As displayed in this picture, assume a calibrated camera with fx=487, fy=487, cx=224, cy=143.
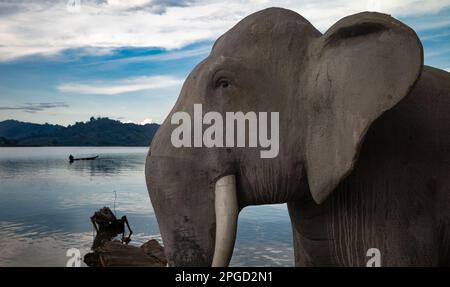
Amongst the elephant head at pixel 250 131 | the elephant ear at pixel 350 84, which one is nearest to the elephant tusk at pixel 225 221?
the elephant head at pixel 250 131

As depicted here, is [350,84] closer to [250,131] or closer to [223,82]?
[250,131]

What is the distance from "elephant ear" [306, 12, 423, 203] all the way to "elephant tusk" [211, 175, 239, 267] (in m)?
0.39

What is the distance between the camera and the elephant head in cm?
225

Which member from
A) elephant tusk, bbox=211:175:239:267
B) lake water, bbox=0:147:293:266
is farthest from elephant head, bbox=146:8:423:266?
lake water, bbox=0:147:293:266

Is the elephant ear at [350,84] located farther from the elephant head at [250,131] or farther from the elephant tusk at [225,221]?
the elephant tusk at [225,221]

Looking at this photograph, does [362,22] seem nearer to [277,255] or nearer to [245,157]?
[245,157]

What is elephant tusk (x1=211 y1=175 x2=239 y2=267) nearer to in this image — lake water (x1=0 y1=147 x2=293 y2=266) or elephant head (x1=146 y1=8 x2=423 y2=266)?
elephant head (x1=146 y1=8 x2=423 y2=266)

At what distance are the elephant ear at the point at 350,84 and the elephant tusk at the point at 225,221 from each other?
39 cm

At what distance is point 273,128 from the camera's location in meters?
2.37

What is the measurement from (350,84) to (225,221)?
865 millimetres

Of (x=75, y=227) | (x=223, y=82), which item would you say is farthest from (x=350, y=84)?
(x=75, y=227)

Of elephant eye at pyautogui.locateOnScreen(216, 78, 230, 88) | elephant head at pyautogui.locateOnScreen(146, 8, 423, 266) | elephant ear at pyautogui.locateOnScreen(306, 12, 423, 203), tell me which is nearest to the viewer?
elephant ear at pyautogui.locateOnScreen(306, 12, 423, 203)

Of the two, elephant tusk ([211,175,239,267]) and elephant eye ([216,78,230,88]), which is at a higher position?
elephant eye ([216,78,230,88])
